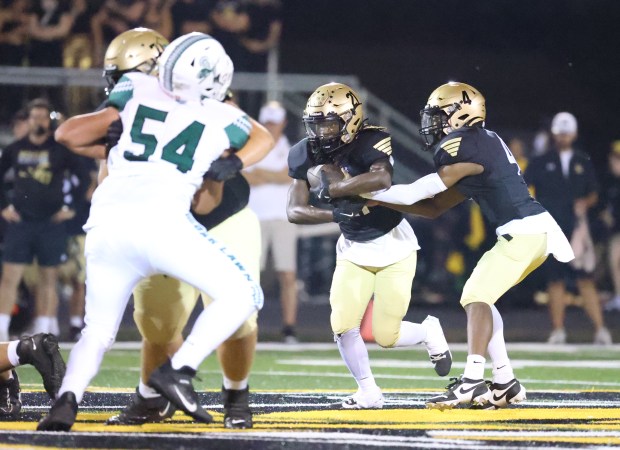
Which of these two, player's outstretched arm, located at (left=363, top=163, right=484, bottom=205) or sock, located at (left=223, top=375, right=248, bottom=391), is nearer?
sock, located at (left=223, top=375, right=248, bottom=391)

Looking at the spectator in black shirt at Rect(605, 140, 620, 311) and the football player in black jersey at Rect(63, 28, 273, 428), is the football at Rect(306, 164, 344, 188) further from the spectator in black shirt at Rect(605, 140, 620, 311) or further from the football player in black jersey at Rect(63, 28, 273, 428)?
the spectator in black shirt at Rect(605, 140, 620, 311)

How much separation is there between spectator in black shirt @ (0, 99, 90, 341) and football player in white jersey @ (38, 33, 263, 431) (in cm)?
502

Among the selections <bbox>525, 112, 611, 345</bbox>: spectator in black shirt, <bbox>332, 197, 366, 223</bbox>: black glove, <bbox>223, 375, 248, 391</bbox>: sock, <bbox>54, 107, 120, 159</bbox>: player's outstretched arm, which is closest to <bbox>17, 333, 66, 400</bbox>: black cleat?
<bbox>223, 375, 248, 391</bbox>: sock

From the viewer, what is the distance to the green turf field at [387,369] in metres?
7.36

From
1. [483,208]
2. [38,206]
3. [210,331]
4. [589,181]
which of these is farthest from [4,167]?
[210,331]

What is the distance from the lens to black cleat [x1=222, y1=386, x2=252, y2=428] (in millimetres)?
4930

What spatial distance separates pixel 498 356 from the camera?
6.15m

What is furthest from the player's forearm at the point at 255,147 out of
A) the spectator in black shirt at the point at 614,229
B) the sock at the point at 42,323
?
the spectator in black shirt at the point at 614,229

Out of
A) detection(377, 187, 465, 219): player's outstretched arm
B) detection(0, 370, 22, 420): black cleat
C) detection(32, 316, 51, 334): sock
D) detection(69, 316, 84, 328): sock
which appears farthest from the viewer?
detection(69, 316, 84, 328): sock

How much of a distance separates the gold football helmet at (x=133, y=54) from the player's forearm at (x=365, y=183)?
3.63 ft

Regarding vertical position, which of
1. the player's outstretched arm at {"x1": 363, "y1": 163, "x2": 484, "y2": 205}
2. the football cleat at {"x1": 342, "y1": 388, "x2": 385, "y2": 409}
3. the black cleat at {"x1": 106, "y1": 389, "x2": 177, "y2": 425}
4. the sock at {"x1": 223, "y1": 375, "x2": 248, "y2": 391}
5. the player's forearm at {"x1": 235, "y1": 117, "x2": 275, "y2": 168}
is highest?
the player's forearm at {"x1": 235, "y1": 117, "x2": 275, "y2": 168}

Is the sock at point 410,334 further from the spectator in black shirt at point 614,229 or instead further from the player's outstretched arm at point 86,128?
the spectator in black shirt at point 614,229

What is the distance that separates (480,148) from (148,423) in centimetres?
210

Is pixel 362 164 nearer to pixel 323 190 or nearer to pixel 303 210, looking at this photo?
pixel 323 190
